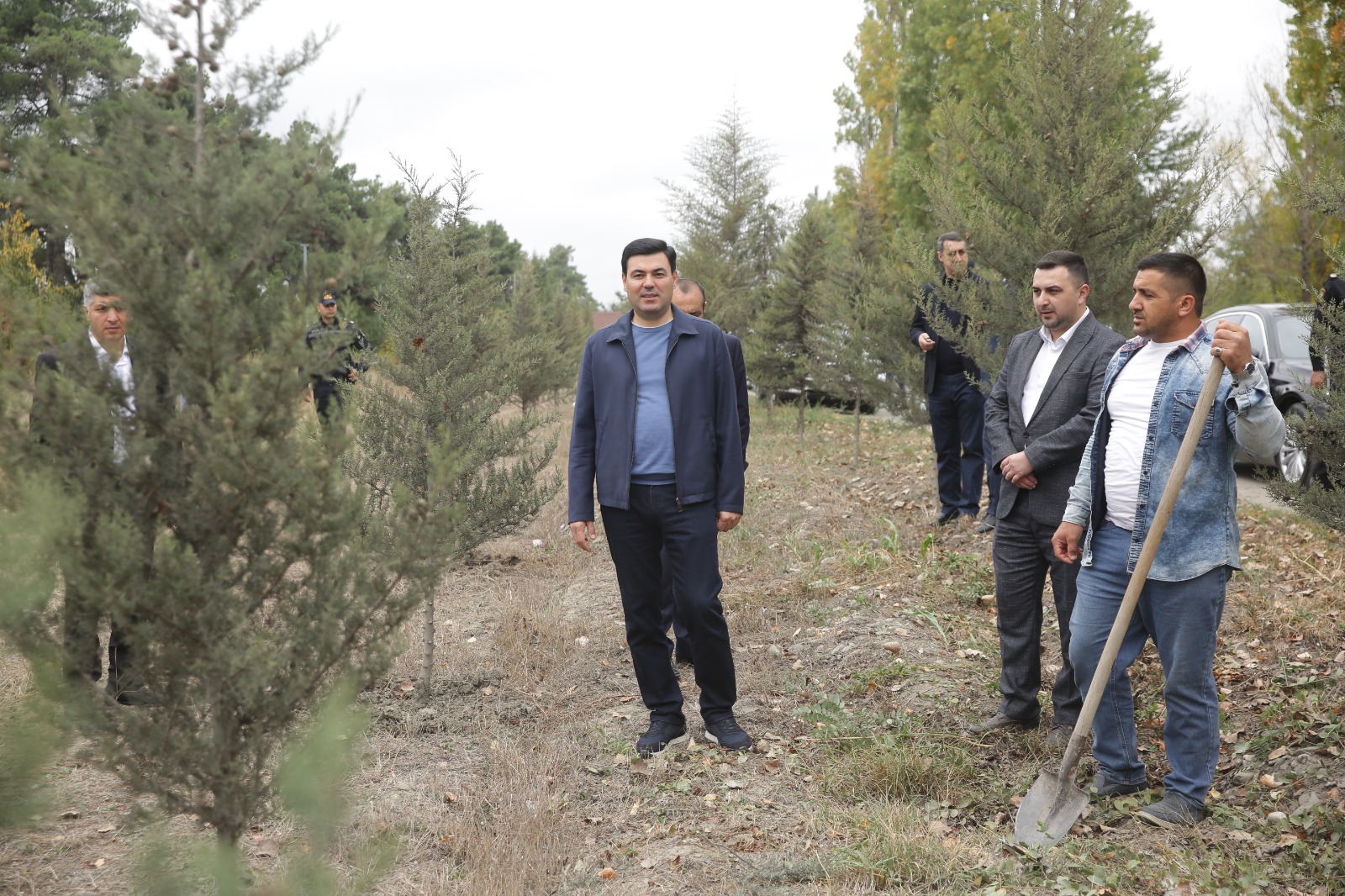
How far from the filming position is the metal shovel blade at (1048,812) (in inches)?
150

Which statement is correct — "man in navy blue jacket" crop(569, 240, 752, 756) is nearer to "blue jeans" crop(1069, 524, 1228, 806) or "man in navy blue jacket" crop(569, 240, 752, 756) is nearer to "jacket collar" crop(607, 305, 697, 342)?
"jacket collar" crop(607, 305, 697, 342)

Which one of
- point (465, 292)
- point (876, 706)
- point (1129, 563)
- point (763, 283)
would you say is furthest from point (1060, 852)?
point (763, 283)

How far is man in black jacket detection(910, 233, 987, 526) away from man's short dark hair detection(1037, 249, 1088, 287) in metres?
3.55

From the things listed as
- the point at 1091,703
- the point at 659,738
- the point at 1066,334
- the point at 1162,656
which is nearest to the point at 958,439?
the point at 1066,334

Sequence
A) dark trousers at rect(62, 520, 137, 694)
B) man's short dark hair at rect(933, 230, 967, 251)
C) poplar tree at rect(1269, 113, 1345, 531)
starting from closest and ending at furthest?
dark trousers at rect(62, 520, 137, 694), poplar tree at rect(1269, 113, 1345, 531), man's short dark hair at rect(933, 230, 967, 251)

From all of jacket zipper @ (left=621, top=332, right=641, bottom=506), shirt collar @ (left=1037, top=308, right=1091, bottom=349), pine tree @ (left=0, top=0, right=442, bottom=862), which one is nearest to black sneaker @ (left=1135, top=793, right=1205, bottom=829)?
shirt collar @ (left=1037, top=308, right=1091, bottom=349)

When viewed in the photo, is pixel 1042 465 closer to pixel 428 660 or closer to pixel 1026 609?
pixel 1026 609

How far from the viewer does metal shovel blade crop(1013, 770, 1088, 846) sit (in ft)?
12.5

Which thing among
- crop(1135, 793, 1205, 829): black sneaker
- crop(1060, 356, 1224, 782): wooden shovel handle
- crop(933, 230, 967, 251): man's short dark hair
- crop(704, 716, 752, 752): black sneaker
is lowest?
crop(1135, 793, 1205, 829): black sneaker

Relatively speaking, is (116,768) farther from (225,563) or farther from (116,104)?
(116,104)

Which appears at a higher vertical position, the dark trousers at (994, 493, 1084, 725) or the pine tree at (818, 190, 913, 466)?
the pine tree at (818, 190, 913, 466)

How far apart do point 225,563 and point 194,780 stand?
60 centimetres

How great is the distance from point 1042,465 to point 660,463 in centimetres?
173

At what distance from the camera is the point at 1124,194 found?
7.03m
